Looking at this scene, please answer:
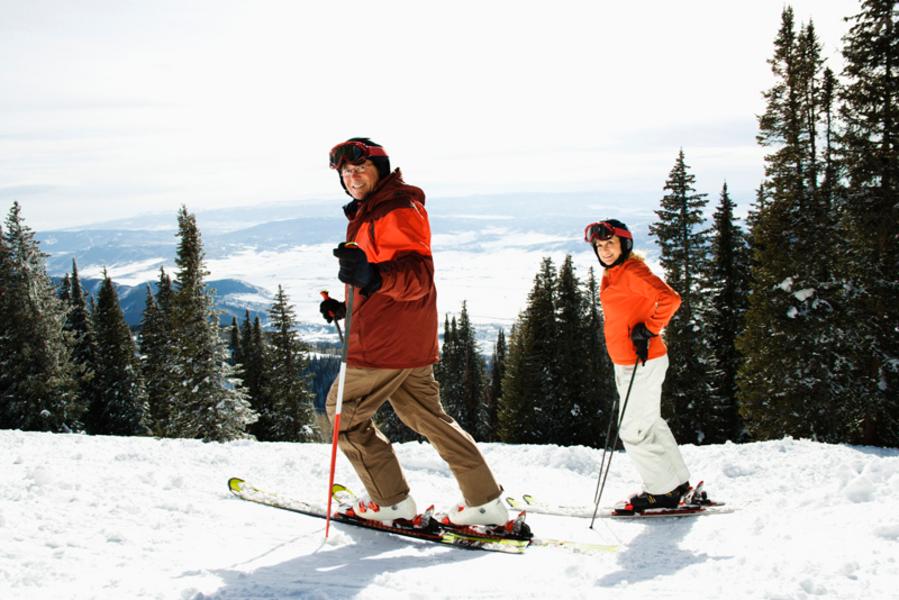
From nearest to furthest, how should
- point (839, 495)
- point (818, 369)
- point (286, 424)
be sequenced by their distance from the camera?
point (839, 495) < point (818, 369) < point (286, 424)

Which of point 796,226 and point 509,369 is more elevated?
point 796,226

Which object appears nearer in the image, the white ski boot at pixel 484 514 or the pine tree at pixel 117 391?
the white ski boot at pixel 484 514

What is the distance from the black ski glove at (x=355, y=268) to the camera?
354cm

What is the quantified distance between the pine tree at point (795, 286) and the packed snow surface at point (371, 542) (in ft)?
36.1

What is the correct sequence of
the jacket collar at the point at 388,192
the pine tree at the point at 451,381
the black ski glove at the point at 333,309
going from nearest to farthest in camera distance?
the jacket collar at the point at 388,192, the black ski glove at the point at 333,309, the pine tree at the point at 451,381

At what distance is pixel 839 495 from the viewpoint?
16.0ft

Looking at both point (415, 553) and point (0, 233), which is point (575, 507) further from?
point (0, 233)

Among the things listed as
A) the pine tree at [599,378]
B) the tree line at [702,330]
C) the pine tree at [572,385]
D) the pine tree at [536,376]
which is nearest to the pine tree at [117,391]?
the tree line at [702,330]

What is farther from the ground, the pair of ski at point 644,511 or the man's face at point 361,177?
the man's face at point 361,177

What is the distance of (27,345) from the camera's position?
25219mm

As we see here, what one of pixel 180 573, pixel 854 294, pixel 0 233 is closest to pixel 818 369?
pixel 854 294

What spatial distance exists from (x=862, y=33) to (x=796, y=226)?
5225 millimetres

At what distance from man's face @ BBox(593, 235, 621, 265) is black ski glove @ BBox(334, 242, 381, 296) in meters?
2.56

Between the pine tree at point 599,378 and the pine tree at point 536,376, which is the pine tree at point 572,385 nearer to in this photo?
the pine tree at point 599,378
